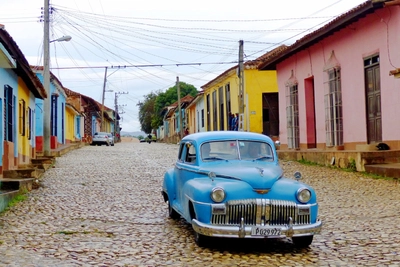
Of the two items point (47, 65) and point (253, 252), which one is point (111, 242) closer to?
point (253, 252)

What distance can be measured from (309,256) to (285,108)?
18657mm

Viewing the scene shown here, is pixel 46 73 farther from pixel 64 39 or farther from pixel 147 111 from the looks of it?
pixel 147 111

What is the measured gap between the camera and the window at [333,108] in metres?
19.2

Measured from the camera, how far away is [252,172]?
7191 millimetres

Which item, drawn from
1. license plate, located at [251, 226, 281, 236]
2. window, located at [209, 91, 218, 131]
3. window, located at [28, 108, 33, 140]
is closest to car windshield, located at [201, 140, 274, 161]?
license plate, located at [251, 226, 281, 236]

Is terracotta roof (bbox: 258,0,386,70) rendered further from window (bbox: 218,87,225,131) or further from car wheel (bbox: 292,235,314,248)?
window (bbox: 218,87,225,131)

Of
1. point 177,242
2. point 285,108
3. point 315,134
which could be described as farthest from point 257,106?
point 177,242

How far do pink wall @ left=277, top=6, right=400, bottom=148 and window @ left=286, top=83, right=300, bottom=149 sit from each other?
567 mm

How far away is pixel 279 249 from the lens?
7.12 meters

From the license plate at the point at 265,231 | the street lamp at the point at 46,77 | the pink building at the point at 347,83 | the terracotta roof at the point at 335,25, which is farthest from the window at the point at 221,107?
the license plate at the point at 265,231

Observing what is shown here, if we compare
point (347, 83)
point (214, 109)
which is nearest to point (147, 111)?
point (214, 109)

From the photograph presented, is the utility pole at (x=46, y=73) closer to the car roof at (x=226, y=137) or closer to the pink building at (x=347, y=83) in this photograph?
the pink building at (x=347, y=83)

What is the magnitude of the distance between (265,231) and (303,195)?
0.69 meters

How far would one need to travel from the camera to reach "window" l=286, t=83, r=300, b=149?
2362 cm
